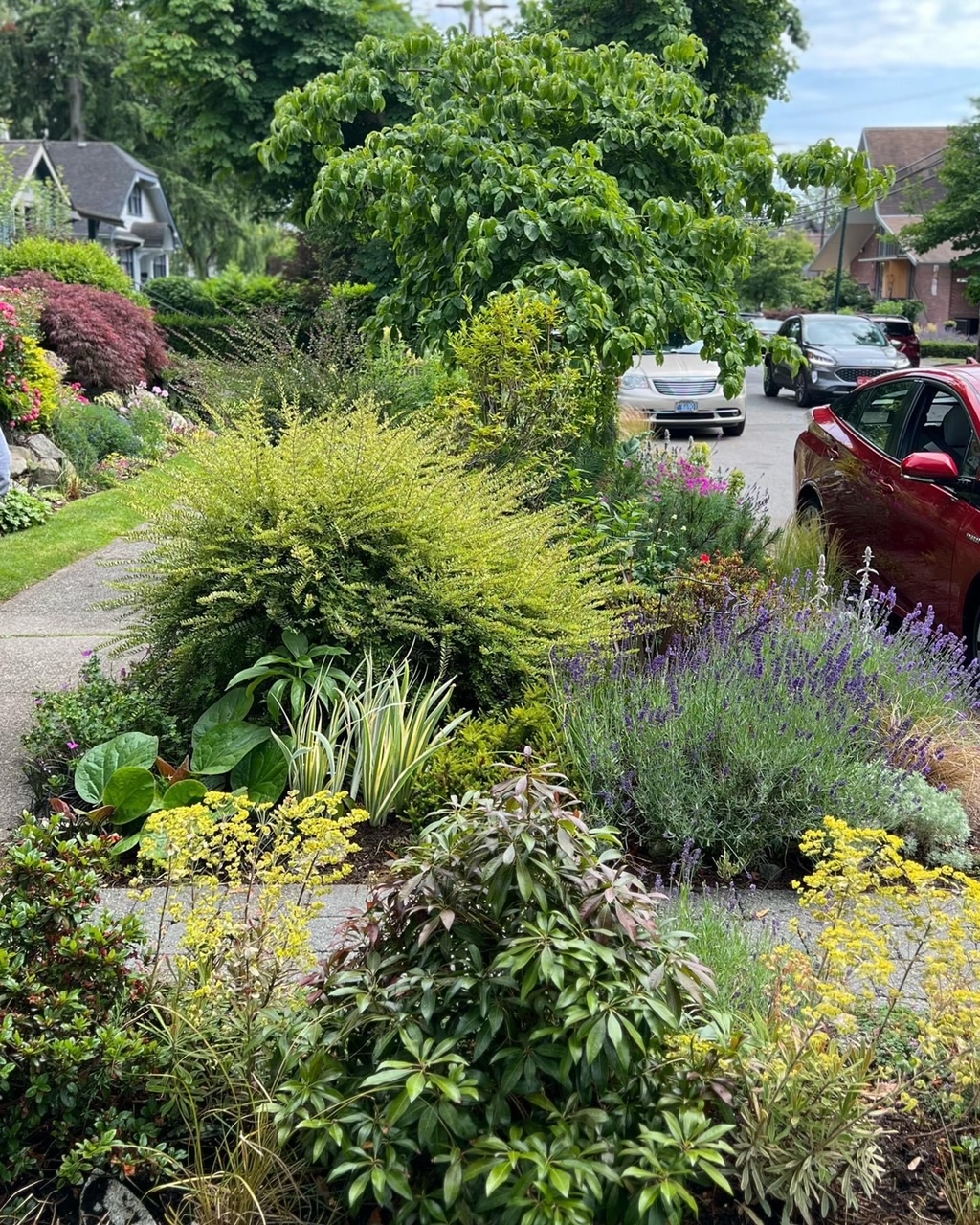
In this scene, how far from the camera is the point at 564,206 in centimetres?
795

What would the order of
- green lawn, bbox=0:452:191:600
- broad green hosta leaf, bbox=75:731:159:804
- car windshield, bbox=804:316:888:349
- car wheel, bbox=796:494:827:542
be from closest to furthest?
broad green hosta leaf, bbox=75:731:159:804 → car wheel, bbox=796:494:827:542 → green lawn, bbox=0:452:191:600 → car windshield, bbox=804:316:888:349

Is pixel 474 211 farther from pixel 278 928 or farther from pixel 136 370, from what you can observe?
pixel 136 370

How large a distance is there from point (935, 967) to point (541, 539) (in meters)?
3.18

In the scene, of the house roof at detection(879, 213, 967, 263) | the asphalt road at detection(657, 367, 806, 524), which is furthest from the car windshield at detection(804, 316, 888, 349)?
the house roof at detection(879, 213, 967, 263)

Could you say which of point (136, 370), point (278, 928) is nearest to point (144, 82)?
point (136, 370)

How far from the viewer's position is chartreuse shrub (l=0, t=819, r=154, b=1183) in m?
2.44

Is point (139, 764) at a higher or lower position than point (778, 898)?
higher

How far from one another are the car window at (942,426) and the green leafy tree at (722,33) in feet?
57.7

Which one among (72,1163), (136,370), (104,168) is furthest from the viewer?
(104,168)

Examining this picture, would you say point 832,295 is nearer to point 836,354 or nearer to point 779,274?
point 779,274

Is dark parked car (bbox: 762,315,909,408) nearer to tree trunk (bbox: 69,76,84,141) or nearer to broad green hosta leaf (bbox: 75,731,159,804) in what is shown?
broad green hosta leaf (bbox: 75,731,159,804)

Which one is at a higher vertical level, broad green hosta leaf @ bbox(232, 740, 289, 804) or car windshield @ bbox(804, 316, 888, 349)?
car windshield @ bbox(804, 316, 888, 349)

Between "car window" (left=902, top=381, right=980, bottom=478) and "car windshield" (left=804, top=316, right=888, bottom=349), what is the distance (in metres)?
18.5

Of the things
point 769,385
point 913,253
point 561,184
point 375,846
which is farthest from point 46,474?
point 913,253
